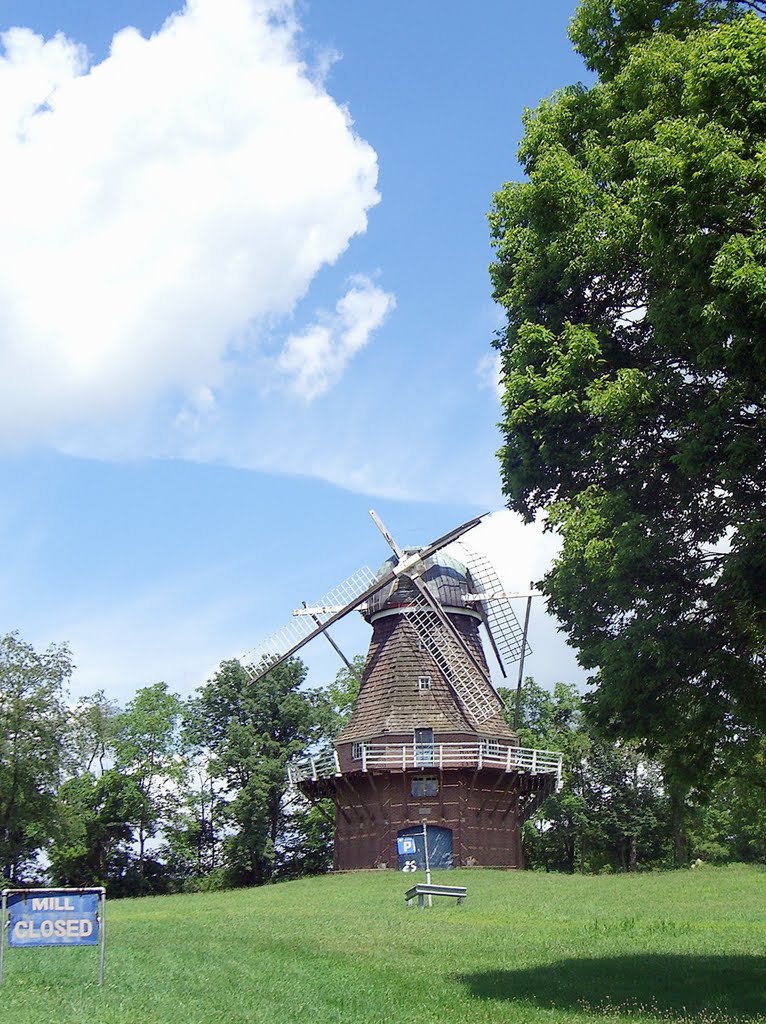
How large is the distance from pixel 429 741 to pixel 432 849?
386cm

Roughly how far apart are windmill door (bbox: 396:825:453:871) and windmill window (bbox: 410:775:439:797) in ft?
3.86

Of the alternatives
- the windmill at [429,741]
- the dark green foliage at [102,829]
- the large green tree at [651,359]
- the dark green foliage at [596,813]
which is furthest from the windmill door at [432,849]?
the large green tree at [651,359]

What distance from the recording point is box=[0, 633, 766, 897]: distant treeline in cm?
5316

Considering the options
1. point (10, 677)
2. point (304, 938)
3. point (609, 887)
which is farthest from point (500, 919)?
point (10, 677)

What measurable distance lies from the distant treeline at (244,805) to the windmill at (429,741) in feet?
35.5

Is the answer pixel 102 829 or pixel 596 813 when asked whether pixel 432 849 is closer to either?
pixel 596 813

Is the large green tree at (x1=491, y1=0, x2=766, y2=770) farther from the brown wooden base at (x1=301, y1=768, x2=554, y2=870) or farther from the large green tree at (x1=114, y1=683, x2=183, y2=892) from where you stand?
the large green tree at (x1=114, y1=683, x2=183, y2=892)

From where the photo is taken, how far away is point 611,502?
14.0 m

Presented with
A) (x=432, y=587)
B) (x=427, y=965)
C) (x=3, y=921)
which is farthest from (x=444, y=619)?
(x=3, y=921)

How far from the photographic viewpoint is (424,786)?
128ft

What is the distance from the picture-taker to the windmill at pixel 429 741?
38.6 metres

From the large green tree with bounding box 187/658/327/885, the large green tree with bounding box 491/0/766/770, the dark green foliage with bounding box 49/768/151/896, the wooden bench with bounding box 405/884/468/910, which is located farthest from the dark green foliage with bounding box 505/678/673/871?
the large green tree with bounding box 491/0/766/770

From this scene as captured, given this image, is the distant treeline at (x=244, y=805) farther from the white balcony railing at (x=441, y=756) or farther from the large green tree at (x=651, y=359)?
the large green tree at (x=651, y=359)

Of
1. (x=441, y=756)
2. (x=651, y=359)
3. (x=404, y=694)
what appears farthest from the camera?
(x=404, y=694)
